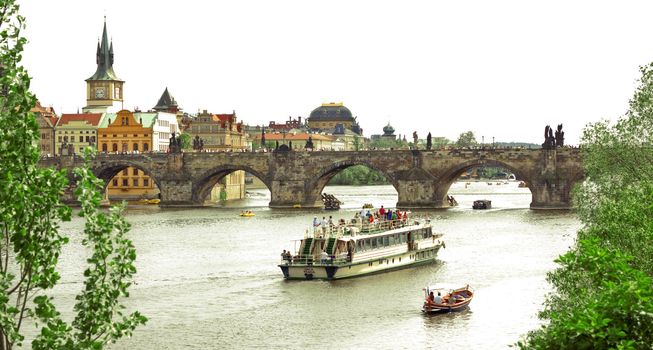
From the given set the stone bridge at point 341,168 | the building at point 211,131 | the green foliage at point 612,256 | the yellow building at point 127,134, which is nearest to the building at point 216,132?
the building at point 211,131

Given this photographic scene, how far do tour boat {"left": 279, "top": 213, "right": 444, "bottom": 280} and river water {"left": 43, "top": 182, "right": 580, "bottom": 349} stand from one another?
812 millimetres

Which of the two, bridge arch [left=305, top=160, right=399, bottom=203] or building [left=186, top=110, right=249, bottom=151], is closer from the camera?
bridge arch [left=305, top=160, right=399, bottom=203]

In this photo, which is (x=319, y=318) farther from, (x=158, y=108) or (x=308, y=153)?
(x=158, y=108)

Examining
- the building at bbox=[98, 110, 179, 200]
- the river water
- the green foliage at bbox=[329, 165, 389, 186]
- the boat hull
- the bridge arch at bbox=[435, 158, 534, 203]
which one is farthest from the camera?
the green foliage at bbox=[329, 165, 389, 186]

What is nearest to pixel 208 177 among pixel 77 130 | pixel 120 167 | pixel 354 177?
pixel 120 167

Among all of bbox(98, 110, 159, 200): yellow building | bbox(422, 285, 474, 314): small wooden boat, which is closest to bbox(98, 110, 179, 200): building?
bbox(98, 110, 159, 200): yellow building

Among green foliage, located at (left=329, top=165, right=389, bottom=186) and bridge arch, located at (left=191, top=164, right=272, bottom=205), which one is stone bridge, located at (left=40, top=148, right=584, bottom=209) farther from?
green foliage, located at (left=329, top=165, right=389, bottom=186)

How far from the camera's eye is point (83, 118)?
15812 centimetres

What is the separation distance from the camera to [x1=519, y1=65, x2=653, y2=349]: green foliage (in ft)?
59.2

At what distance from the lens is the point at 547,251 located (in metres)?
69.4

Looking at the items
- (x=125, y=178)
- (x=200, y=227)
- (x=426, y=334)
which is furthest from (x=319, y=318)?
(x=125, y=178)

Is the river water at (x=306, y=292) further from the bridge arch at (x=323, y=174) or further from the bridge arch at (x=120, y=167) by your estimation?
the bridge arch at (x=120, y=167)

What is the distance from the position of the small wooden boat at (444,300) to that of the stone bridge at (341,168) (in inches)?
2464

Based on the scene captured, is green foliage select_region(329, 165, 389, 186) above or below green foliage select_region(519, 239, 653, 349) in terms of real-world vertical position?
above
